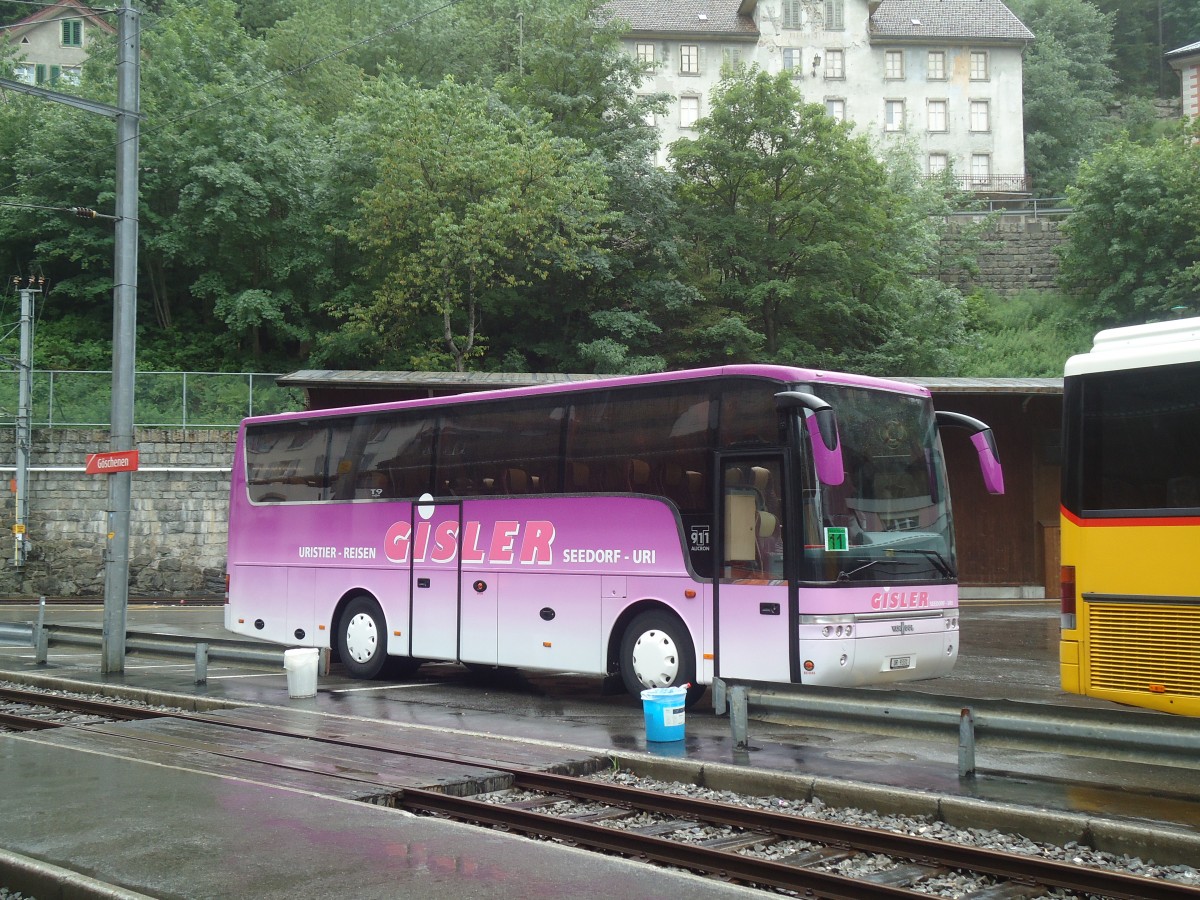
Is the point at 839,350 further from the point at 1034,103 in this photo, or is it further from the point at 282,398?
the point at 1034,103

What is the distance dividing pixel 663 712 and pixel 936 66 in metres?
68.8

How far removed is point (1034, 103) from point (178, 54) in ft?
172

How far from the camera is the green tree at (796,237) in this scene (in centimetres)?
4009

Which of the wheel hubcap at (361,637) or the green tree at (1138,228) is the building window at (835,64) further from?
the wheel hubcap at (361,637)

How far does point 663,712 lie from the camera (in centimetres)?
1053

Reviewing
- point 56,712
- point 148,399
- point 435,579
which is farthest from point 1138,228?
point 56,712

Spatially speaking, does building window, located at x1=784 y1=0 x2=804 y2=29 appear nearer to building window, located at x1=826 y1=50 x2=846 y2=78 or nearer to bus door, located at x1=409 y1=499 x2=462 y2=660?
building window, located at x1=826 y1=50 x2=846 y2=78

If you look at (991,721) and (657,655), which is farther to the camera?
(657,655)

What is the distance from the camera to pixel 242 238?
132 ft

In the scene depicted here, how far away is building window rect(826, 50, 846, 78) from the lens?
70062 mm

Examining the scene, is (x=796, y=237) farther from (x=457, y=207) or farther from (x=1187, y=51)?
(x=1187, y=51)

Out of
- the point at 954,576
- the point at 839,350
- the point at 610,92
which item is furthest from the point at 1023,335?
the point at 954,576

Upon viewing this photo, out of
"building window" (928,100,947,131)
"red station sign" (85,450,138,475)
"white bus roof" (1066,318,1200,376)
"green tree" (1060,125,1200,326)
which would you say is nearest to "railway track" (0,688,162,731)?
"red station sign" (85,450,138,475)

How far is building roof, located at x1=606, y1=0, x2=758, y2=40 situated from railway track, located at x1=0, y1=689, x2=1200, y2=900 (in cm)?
6705
